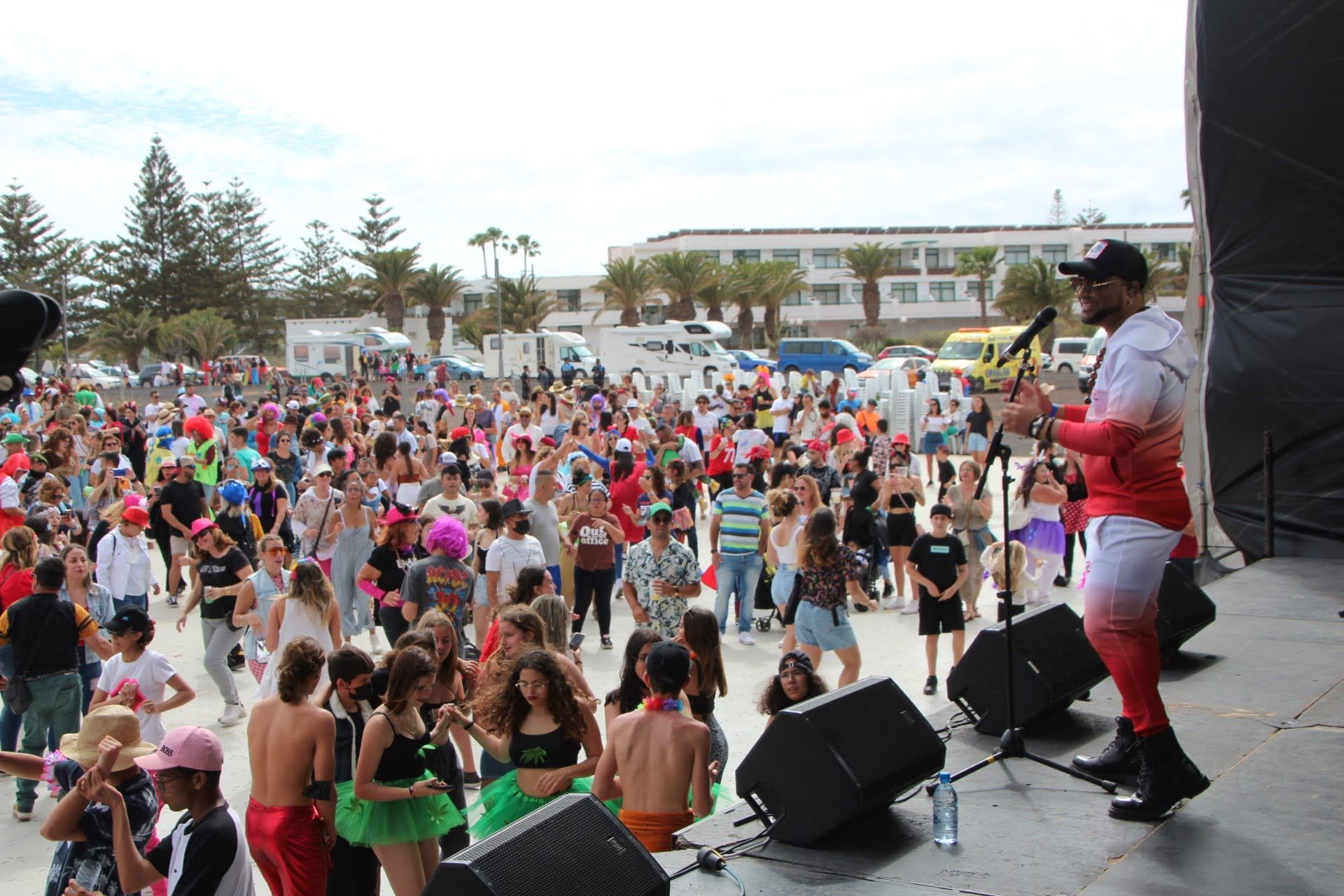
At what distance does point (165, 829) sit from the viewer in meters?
6.44

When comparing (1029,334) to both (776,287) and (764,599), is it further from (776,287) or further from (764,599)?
(776,287)

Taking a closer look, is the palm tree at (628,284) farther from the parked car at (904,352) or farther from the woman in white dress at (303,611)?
the woman in white dress at (303,611)

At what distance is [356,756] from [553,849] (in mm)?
2519

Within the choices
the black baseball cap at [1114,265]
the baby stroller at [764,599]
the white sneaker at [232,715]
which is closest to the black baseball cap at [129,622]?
the white sneaker at [232,715]

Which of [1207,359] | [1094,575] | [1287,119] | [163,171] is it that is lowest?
[1094,575]

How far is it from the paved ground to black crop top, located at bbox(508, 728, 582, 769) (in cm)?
175

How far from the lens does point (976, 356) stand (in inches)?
1528

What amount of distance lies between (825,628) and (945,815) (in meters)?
3.87

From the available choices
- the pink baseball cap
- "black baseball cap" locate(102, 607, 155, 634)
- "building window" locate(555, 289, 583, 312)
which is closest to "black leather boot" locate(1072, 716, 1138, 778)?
the pink baseball cap

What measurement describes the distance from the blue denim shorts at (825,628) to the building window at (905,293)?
69.6 m

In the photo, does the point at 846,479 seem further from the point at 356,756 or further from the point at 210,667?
the point at 356,756

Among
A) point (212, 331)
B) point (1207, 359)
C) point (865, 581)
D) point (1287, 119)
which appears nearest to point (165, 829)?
point (865, 581)

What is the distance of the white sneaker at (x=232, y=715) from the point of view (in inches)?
312

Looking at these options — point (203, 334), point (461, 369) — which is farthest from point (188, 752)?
point (203, 334)
